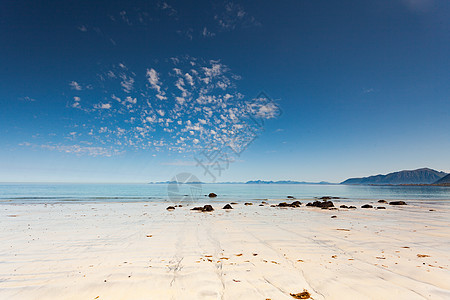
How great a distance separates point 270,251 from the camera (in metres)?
8.88

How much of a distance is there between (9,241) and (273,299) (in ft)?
45.1

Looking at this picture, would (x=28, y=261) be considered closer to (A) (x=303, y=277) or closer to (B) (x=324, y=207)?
(A) (x=303, y=277)

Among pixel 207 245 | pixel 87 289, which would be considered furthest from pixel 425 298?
pixel 87 289

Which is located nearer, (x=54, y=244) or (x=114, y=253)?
(x=114, y=253)

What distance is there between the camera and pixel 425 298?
16.5 ft

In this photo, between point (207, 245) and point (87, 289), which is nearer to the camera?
point (87, 289)

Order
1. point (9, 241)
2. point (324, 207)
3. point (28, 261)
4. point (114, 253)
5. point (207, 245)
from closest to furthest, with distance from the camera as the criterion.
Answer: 1. point (28, 261)
2. point (114, 253)
3. point (207, 245)
4. point (9, 241)
5. point (324, 207)

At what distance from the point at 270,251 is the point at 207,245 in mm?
3037

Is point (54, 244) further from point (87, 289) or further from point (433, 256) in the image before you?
point (433, 256)

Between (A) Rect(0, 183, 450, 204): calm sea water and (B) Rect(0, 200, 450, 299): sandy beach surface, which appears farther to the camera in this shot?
(A) Rect(0, 183, 450, 204): calm sea water

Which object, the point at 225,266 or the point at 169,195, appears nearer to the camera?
the point at 225,266

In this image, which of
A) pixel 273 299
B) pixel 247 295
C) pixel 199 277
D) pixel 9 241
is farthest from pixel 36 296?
pixel 9 241

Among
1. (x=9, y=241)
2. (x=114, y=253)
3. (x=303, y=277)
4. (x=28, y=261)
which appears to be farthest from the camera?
(x=9, y=241)

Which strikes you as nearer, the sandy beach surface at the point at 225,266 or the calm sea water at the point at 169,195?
A: the sandy beach surface at the point at 225,266
